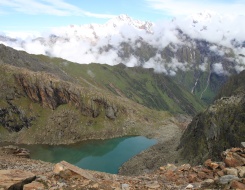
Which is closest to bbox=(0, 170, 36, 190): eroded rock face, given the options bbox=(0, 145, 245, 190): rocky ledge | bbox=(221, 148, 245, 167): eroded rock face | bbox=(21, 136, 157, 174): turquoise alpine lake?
bbox=(0, 145, 245, 190): rocky ledge

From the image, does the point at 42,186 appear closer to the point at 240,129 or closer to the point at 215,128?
the point at 240,129

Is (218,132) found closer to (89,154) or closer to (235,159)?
(235,159)

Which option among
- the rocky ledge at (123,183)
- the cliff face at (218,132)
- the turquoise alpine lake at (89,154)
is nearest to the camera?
the rocky ledge at (123,183)

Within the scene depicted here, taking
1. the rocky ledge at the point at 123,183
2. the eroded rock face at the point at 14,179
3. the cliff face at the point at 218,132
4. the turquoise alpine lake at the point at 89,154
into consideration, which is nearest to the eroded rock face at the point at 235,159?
the rocky ledge at the point at 123,183

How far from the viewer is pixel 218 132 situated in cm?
10269

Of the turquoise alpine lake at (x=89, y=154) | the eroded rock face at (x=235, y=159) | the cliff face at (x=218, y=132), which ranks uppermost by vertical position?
the eroded rock face at (x=235, y=159)

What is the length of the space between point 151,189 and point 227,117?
79.6 m

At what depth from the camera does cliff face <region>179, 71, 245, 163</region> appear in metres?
91.6

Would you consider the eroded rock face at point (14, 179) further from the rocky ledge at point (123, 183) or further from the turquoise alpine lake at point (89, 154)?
the turquoise alpine lake at point (89, 154)

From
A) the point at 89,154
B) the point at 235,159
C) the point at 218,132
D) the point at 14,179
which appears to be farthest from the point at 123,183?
the point at 89,154

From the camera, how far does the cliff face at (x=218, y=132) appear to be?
9156cm

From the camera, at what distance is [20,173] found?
2838 centimetres

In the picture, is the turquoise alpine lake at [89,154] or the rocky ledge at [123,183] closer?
the rocky ledge at [123,183]

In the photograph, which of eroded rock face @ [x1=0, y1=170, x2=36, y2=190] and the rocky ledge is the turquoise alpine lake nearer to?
the rocky ledge
